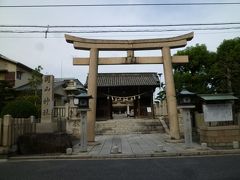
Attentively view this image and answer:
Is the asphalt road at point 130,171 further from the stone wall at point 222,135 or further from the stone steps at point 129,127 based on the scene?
the stone steps at point 129,127

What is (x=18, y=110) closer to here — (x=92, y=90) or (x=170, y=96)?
(x=92, y=90)

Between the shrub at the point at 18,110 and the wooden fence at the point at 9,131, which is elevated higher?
the shrub at the point at 18,110

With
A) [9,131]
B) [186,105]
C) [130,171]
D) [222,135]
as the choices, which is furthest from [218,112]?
[9,131]

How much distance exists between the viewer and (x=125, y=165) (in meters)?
10.5

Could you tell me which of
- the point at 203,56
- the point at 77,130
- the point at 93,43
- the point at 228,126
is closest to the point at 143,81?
the point at 203,56

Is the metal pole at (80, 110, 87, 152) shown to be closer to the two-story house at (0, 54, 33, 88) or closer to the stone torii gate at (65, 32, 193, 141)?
the stone torii gate at (65, 32, 193, 141)

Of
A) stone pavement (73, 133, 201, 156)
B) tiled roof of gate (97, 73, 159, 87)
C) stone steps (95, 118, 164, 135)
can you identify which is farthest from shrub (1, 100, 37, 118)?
tiled roof of gate (97, 73, 159, 87)

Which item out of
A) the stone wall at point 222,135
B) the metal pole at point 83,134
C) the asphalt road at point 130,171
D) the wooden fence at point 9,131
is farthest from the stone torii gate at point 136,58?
the asphalt road at point 130,171

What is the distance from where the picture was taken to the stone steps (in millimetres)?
26500

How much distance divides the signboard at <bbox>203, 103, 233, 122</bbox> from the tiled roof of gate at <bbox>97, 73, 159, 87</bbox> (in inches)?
781

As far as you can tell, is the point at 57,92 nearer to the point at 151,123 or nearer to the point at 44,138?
the point at 151,123

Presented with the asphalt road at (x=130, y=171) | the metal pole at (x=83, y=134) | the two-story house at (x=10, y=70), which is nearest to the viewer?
the asphalt road at (x=130, y=171)

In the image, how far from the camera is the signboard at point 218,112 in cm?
1642

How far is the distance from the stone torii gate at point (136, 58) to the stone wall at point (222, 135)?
2.92 meters
